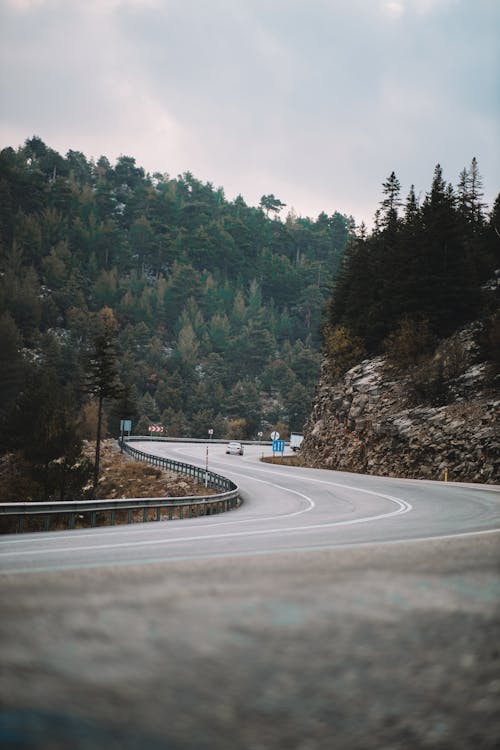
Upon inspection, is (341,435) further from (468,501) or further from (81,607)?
(81,607)

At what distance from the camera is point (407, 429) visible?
38.2 meters

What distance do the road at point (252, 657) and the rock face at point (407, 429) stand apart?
3019 cm

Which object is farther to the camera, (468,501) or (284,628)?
(468,501)

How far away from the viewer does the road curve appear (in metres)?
7.90

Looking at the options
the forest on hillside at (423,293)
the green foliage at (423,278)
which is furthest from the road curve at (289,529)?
the green foliage at (423,278)

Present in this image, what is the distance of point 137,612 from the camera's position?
8.23 feet

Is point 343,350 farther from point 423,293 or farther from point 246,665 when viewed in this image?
point 246,665

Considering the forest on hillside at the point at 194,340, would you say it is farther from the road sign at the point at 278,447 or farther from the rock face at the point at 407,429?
the road sign at the point at 278,447

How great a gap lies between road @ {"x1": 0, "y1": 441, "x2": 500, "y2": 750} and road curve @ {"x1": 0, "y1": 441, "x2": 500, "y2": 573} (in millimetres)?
1790

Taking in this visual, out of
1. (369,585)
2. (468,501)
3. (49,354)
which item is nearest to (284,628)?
(369,585)

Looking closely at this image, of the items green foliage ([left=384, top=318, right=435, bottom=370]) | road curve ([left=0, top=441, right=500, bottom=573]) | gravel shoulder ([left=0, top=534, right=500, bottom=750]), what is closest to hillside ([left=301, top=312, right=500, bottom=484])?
green foliage ([left=384, top=318, right=435, bottom=370])

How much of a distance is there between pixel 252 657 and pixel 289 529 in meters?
10.8

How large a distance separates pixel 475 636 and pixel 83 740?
65.6 inches

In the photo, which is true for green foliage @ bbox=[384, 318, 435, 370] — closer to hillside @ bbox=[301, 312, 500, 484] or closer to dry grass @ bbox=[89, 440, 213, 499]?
hillside @ bbox=[301, 312, 500, 484]
